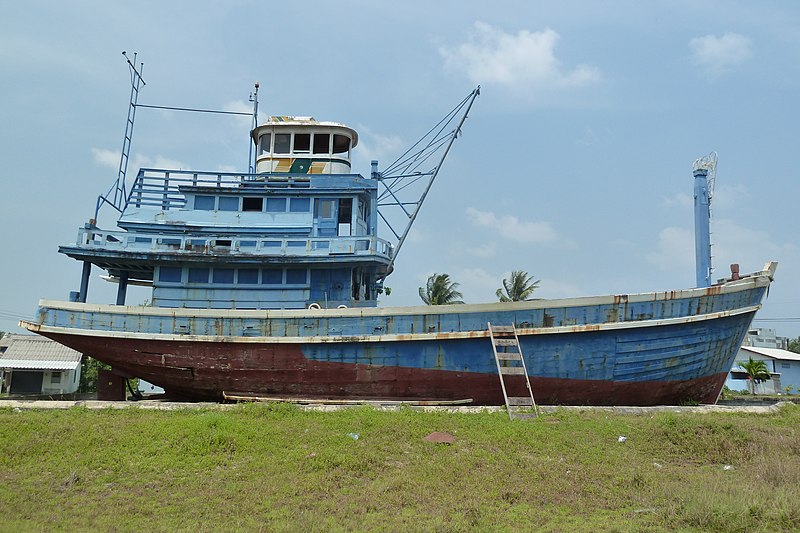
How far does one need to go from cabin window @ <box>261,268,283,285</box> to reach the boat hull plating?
1486 mm

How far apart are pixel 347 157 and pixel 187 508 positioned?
1300 centimetres

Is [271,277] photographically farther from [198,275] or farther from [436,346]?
[436,346]

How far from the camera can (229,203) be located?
17.5 meters

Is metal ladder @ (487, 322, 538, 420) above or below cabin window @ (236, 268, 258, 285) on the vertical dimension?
below

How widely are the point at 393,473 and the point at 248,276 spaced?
9534mm

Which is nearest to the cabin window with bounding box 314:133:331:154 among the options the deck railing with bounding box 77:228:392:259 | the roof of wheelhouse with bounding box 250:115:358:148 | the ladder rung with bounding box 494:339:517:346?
the roof of wheelhouse with bounding box 250:115:358:148

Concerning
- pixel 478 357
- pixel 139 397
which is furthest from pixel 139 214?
pixel 478 357

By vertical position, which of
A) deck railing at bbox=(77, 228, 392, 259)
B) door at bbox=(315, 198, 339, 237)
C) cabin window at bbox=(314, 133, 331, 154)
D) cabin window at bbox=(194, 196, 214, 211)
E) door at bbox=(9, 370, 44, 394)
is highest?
cabin window at bbox=(314, 133, 331, 154)

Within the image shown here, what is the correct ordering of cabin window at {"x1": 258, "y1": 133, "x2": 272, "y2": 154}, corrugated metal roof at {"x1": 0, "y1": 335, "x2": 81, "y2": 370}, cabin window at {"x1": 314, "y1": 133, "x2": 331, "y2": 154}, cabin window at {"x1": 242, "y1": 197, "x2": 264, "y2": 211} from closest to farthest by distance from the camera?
1. cabin window at {"x1": 242, "y1": 197, "x2": 264, "y2": 211}
2. cabin window at {"x1": 314, "y1": 133, "x2": 331, "y2": 154}
3. cabin window at {"x1": 258, "y1": 133, "x2": 272, "y2": 154}
4. corrugated metal roof at {"x1": 0, "y1": 335, "x2": 81, "y2": 370}

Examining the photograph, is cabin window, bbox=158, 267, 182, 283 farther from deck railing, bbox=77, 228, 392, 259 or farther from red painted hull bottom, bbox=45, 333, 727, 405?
red painted hull bottom, bbox=45, 333, 727, 405

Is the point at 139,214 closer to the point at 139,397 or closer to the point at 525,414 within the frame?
the point at 139,397

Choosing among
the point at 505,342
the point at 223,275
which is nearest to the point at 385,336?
the point at 505,342

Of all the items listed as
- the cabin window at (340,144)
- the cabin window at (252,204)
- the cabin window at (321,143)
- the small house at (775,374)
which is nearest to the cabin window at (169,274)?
the cabin window at (252,204)

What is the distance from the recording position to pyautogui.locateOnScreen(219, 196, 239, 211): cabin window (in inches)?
688
